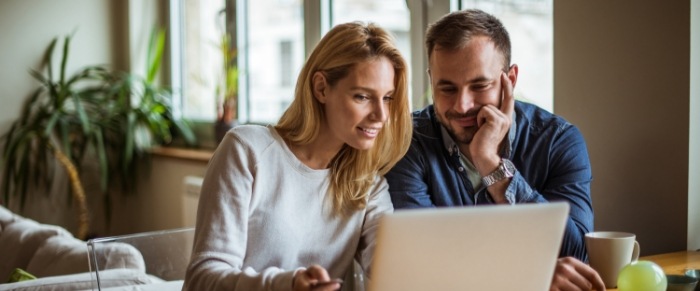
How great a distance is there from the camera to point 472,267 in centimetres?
129

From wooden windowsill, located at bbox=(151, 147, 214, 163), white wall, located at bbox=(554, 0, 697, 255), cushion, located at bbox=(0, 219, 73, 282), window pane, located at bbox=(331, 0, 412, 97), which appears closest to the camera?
white wall, located at bbox=(554, 0, 697, 255)

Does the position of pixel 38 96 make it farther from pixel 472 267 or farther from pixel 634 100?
pixel 472 267

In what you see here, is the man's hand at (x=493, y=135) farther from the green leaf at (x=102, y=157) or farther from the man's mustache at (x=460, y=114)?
the green leaf at (x=102, y=157)

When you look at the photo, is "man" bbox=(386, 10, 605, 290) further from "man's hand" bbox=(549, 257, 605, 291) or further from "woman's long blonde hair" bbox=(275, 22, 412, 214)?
"man's hand" bbox=(549, 257, 605, 291)

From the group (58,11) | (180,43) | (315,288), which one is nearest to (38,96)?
(58,11)

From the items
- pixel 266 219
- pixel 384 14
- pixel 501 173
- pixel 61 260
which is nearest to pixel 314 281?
pixel 266 219

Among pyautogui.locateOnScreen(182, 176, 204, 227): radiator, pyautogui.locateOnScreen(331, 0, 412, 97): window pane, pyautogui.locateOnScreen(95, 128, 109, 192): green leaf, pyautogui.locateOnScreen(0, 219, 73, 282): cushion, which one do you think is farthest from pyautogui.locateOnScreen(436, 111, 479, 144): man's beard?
pyautogui.locateOnScreen(95, 128, 109, 192): green leaf

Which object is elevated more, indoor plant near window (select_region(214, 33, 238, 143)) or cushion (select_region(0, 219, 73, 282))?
indoor plant near window (select_region(214, 33, 238, 143))

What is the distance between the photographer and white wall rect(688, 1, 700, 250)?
7.22 feet

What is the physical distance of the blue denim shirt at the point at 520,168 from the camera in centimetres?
209

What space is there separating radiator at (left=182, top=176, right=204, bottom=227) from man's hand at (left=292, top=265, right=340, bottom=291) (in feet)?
10.6

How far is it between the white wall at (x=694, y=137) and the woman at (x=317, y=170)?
77 centimetres

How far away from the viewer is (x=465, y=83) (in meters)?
2.12

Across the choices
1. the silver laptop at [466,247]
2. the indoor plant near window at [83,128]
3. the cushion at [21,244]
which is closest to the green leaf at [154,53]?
the indoor plant near window at [83,128]
